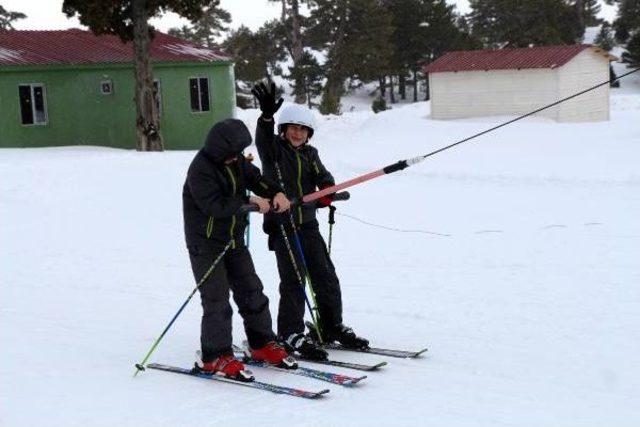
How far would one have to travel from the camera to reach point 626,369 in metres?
5.77

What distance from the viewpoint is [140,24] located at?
78.7 feet

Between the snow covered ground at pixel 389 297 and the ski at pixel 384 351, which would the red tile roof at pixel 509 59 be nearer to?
the snow covered ground at pixel 389 297

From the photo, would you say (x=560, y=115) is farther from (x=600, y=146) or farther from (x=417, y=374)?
(x=417, y=374)

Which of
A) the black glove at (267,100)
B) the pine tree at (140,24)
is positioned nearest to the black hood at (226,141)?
the black glove at (267,100)

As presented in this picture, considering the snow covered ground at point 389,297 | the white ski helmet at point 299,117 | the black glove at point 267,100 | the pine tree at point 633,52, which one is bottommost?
the snow covered ground at point 389,297

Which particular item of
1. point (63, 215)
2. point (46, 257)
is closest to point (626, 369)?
point (46, 257)

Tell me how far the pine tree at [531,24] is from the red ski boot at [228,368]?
168 feet

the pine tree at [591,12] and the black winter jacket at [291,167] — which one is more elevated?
the pine tree at [591,12]

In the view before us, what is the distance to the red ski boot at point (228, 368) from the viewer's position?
5562 millimetres

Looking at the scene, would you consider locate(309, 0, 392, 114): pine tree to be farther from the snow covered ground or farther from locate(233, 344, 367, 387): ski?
locate(233, 344, 367, 387): ski

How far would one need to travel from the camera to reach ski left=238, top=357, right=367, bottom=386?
5480 mm

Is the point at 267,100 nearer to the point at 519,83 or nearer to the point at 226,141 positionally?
the point at 226,141

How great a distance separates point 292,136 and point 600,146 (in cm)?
1699

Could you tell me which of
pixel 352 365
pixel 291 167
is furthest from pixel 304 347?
pixel 291 167
